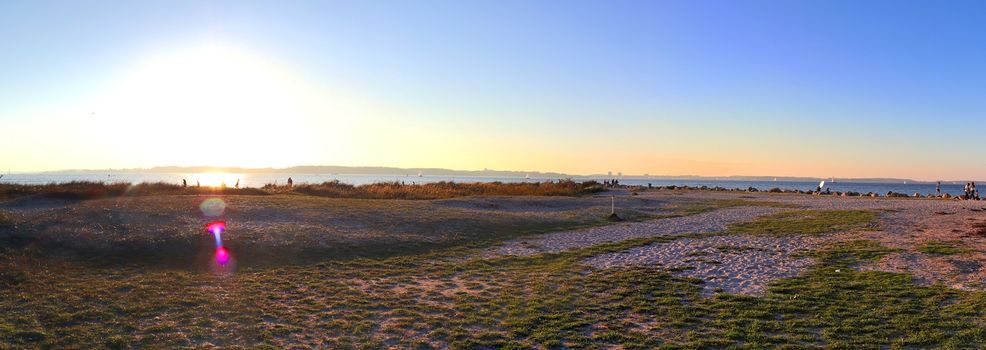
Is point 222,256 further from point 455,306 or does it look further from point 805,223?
point 805,223

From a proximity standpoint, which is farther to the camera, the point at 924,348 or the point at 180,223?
the point at 180,223

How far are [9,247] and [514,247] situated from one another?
13.7 m

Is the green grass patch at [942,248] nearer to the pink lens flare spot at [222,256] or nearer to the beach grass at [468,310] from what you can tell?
the beach grass at [468,310]

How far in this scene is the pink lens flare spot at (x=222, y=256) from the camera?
15.8 m

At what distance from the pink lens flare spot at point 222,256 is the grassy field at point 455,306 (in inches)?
41.2

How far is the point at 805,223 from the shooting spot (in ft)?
85.5

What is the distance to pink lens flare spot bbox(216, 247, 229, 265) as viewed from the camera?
51.8 feet

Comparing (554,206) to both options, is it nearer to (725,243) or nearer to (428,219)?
(428,219)

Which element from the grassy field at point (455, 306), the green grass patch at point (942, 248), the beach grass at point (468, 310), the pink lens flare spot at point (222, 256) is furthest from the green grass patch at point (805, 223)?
the pink lens flare spot at point (222, 256)

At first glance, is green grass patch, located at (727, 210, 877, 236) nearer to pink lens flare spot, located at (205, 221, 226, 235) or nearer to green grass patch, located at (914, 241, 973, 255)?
green grass patch, located at (914, 241, 973, 255)

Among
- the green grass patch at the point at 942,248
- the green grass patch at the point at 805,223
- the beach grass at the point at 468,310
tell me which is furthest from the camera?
the green grass patch at the point at 805,223

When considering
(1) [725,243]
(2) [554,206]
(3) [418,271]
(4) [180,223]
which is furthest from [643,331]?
(2) [554,206]

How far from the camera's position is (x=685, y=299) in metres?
11.6

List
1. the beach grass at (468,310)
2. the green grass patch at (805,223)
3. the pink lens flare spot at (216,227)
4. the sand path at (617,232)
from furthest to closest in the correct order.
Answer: the green grass patch at (805,223), the sand path at (617,232), the pink lens flare spot at (216,227), the beach grass at (468,310)
